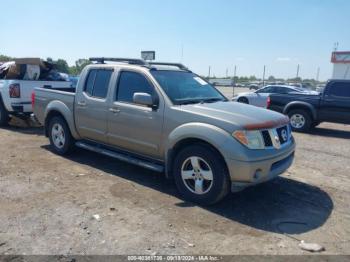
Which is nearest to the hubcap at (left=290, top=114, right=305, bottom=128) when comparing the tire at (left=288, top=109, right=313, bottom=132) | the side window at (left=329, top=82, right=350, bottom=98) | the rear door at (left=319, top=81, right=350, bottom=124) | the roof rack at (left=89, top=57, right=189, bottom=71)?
the tire at (left=288, top=109, right=313, bottom=132)

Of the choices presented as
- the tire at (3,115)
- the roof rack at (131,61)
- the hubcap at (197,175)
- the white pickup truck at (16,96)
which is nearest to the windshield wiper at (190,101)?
the hubcap at (197,175)

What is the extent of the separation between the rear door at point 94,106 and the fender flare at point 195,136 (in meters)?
1.52

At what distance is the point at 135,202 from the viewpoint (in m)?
4.74

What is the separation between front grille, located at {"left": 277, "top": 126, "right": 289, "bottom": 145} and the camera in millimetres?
4852

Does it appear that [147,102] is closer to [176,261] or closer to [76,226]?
[76,226]

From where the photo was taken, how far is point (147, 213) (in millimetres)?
4395

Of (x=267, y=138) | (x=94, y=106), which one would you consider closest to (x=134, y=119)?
(x=94, y=106)

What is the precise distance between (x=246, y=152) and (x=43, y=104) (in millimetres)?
4885

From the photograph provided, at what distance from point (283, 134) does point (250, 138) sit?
871 mm

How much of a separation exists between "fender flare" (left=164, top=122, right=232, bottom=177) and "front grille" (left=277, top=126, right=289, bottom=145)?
0.95m

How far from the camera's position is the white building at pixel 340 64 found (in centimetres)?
4359

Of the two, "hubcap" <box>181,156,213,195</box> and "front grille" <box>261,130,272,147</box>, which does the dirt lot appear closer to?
"hubcap" <box>181,156,213,195</box>

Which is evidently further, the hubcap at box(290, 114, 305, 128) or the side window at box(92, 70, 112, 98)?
the hubcap at box(290, 114, 305, 128)

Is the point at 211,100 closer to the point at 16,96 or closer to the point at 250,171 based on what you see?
the point at 250,171
